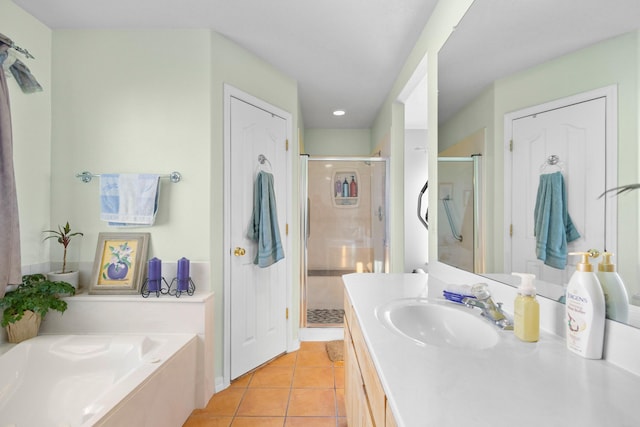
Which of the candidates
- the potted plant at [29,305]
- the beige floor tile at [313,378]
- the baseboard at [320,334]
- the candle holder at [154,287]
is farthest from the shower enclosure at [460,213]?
the potted plant at [29,305]

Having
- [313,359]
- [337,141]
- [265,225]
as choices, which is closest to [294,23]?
[265,225]

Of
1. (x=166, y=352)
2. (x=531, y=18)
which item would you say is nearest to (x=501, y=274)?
(x=531, y=18)

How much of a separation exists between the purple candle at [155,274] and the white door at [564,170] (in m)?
1.86

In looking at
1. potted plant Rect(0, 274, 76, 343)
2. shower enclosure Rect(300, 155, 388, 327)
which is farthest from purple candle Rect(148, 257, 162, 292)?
shower enclosure Rect(300, 155, 388, 327)

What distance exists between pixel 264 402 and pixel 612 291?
1.87 meters

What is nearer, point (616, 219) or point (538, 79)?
point (616, 219)

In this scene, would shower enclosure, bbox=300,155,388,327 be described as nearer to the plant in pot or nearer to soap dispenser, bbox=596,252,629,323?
the plant in pot

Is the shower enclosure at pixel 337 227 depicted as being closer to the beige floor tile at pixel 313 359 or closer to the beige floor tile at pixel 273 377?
the beige floor tile at pixel 313 359

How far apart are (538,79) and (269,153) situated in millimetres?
1842

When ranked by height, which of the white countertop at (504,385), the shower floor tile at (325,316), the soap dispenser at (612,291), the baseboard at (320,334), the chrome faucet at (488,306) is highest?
the soap dispenser at (612,291)

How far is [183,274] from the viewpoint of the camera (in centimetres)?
188

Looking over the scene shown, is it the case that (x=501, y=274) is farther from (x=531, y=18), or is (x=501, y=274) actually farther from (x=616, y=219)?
(x=531, y=18)

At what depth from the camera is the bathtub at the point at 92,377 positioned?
1388mm

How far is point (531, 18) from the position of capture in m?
0.94
